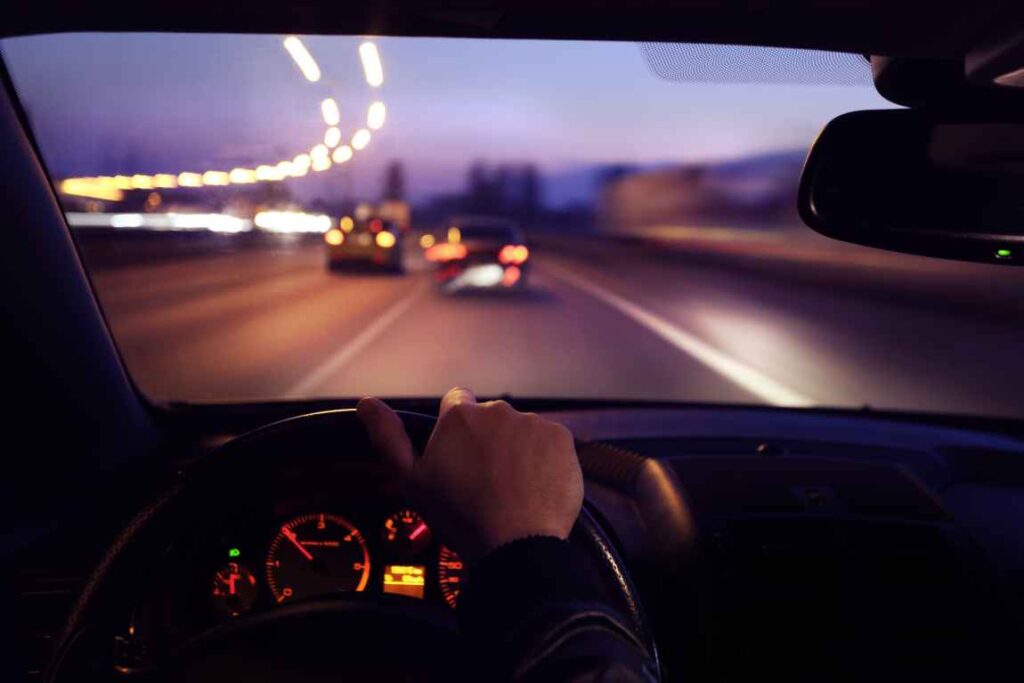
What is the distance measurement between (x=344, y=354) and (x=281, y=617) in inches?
438

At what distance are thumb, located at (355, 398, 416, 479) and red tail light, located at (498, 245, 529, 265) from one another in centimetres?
2455

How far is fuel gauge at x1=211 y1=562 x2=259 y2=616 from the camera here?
9.20 ft

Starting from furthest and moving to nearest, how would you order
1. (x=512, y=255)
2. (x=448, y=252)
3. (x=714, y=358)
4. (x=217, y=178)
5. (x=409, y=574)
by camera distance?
(x=448, y=252) < (x=512, y=255) < (x=714, y=358) < (x=217, y=178) < (x=409, y=574)

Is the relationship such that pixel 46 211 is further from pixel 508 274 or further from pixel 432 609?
pixel 508 274

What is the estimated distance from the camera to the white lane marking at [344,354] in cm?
1016

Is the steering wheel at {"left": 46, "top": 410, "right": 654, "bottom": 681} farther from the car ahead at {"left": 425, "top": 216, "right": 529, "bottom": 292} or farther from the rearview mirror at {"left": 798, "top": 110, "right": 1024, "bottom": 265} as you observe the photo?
the car ahead at {"left": 425, "top": 216, "right": 529, "bottom": 292}

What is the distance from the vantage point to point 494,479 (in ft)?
5.29

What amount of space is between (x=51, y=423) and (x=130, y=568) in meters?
1.44

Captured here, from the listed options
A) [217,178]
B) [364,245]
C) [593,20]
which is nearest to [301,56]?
[593,20]

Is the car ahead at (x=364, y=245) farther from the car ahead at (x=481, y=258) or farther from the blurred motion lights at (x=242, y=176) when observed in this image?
the blurred motion lights at (x=242, y=176)

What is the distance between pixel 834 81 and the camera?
3.59 metres

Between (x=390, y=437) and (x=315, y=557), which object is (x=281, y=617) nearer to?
(x=390, y=437)

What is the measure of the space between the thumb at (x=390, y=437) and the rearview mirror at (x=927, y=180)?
1.47 meters

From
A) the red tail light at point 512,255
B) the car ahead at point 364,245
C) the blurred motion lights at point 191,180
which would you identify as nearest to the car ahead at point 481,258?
the red tail light at point 512,255
